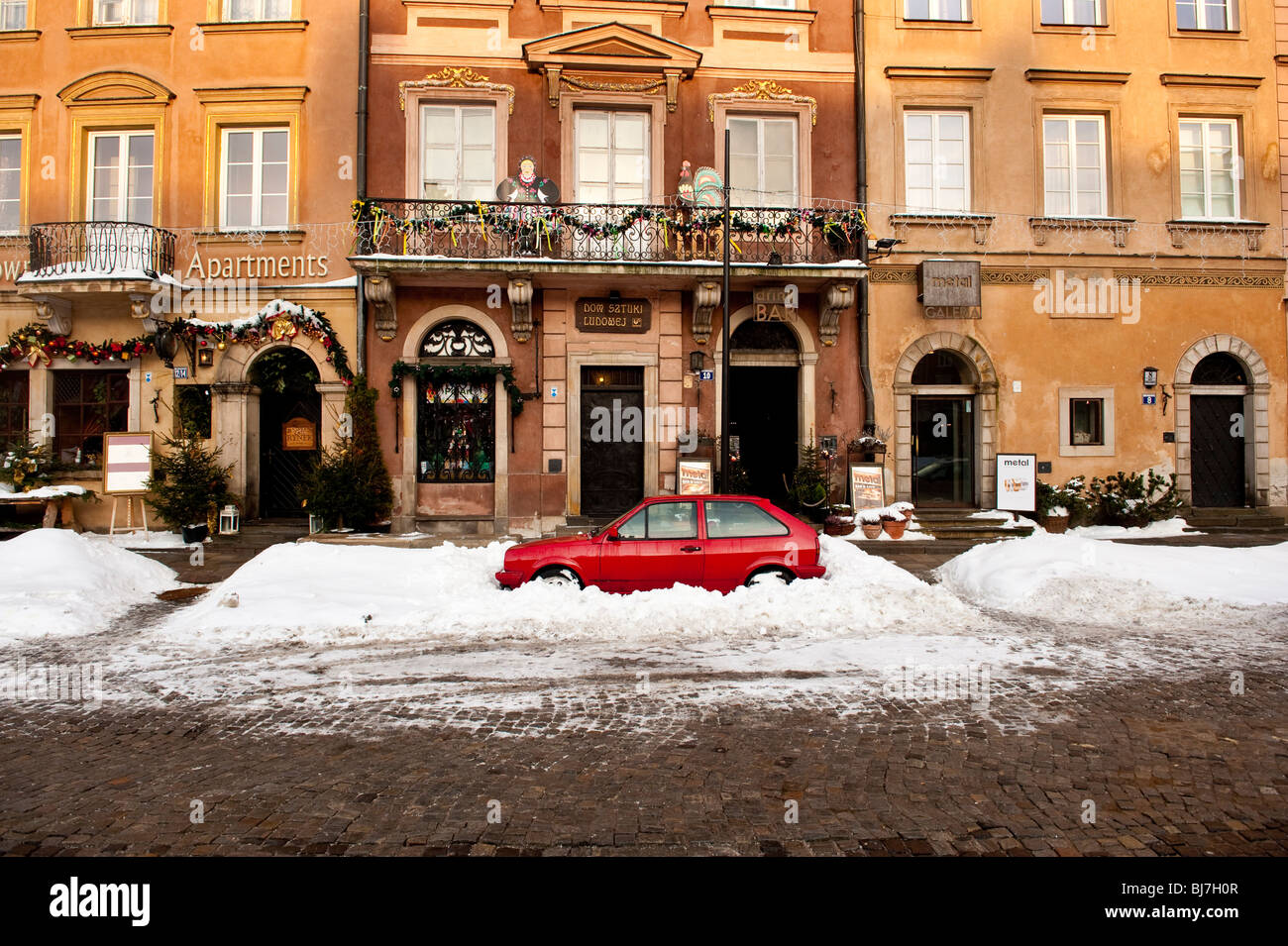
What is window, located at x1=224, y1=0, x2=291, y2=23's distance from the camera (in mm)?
15891

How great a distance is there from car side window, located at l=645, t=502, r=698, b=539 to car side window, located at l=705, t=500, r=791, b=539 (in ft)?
0.65

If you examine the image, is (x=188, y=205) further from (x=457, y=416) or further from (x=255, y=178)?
(x=457, y=416)

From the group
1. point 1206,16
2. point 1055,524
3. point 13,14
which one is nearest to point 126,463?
point 13,14

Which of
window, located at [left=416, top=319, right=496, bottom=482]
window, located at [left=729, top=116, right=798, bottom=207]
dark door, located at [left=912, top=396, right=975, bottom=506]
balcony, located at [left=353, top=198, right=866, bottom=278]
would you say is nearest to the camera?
balcony, located at [left=353, top=198, right=866, bottom=278]

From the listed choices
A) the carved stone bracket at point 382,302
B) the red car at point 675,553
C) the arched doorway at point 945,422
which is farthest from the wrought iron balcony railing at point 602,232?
the red car at point 675,553

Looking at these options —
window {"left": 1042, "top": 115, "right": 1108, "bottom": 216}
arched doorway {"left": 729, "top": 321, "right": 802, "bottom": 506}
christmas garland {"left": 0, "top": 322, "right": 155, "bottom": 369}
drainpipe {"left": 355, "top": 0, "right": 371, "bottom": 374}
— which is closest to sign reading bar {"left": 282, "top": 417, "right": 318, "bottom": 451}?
drainpipe {"left": 355, "top": 0, "right": 371, "bottom": 374}

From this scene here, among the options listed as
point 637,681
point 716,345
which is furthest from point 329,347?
point 637,681

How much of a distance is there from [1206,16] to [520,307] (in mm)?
16391

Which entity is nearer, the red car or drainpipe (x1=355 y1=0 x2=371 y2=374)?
the red car

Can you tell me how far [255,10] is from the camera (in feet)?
52.3

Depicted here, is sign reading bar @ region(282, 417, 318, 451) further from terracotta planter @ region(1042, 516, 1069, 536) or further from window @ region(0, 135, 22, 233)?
terracotta planter @ region(1042, 516, 1069, 536)

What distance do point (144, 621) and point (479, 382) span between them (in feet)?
27.0

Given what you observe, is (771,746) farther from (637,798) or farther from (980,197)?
(980,197)

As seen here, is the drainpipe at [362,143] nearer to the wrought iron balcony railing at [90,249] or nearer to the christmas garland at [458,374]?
the christmas garland at [458,374]
